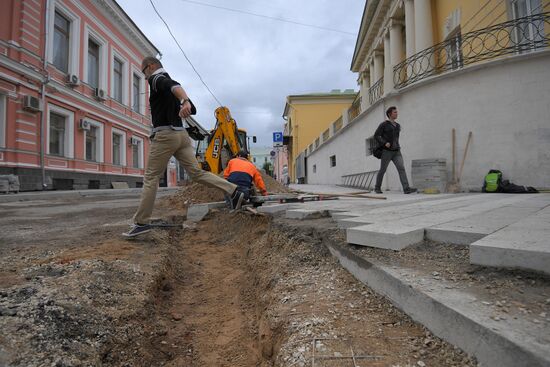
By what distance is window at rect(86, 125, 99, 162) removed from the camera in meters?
14.7

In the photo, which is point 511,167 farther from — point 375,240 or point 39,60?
point 39,60

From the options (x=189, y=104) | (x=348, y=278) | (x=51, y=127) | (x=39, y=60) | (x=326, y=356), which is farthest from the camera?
(x=51, y=127)

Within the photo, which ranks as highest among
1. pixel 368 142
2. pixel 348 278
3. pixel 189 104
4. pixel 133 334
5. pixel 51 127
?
pixel 51 127

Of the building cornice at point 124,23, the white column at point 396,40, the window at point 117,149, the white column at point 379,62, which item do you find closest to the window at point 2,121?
the building cornice at point 124,23

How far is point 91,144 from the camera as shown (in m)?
15.0

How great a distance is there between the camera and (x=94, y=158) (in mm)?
15102

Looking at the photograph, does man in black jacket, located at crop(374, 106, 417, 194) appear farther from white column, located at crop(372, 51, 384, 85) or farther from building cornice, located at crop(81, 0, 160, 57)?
building cornice, located at crop(81, 0, 160, 57)

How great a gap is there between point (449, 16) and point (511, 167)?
533 cm

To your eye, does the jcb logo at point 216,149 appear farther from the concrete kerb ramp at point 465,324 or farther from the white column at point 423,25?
the concrete kerb ramp at point 465,324

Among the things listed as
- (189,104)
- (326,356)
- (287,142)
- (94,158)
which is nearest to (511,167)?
(189,104)

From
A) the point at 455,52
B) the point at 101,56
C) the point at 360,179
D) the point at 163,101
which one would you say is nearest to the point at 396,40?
the point at 455,52

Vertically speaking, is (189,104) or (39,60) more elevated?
(39,60)

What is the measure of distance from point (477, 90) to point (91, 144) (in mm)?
15386

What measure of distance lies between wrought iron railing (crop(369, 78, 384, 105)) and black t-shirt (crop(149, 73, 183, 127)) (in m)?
8.59
